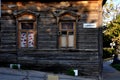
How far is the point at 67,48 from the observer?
21516mm

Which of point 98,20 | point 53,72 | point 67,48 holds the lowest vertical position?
point 53,72

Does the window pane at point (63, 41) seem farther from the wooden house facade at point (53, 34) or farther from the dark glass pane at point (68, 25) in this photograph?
the dark glass pane at point (68, 25)

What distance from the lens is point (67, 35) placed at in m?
21.5

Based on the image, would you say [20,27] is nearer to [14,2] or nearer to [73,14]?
[14,2]

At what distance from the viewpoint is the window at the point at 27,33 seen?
21.7 metres

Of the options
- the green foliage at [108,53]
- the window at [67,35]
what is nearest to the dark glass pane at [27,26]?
the window at [67,35]

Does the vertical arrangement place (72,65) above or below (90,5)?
below

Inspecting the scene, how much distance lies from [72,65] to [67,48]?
1023 mm

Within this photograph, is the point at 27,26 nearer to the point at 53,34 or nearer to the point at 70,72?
the point at 53,34

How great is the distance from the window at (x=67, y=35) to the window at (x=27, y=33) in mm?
1587

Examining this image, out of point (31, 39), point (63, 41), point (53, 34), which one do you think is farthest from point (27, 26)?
point (63, 41)

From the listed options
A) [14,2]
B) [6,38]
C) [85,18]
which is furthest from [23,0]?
[85,18]

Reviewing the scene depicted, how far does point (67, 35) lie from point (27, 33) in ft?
7.69

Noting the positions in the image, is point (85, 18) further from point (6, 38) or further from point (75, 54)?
point (6, 38)
